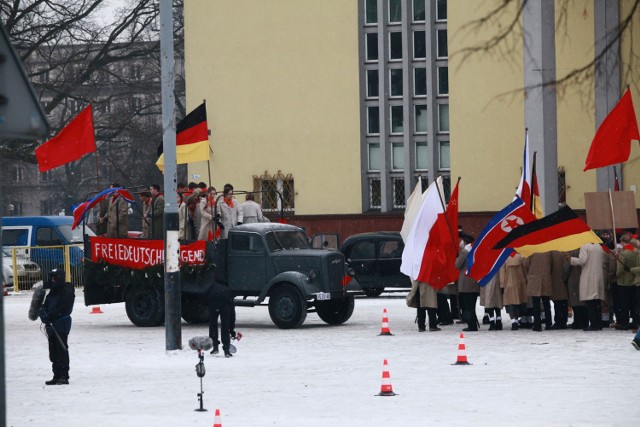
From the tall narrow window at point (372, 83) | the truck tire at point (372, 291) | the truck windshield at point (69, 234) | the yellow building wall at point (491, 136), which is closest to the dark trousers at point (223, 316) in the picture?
the truck tire at point (372, 291)

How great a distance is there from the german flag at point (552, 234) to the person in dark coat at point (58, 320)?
7.58 metres

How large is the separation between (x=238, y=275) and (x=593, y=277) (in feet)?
22.9

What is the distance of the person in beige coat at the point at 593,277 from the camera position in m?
23.3

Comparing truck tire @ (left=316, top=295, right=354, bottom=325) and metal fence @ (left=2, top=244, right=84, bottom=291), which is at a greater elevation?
metal fence @ (left=2, top=244, right=84, bottom=291)

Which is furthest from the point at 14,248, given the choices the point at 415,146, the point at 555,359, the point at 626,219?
the point at 555,359

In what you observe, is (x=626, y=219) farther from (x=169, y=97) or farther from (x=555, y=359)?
Answer: (x=169, y=97)

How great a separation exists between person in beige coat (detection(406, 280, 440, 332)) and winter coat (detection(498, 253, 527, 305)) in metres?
1.25

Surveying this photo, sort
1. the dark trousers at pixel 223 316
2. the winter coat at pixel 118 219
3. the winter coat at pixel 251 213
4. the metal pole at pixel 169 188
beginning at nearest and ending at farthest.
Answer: the dark trousers at pixel 223 316, the metal pole at pixel 169 188, the winter coat at pixel 118 219, the winter coat at pixel 251 213

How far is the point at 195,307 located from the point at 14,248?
18972 mm

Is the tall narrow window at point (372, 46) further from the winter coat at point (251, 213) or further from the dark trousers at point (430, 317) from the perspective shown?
the dark trousers at point (430, 317)

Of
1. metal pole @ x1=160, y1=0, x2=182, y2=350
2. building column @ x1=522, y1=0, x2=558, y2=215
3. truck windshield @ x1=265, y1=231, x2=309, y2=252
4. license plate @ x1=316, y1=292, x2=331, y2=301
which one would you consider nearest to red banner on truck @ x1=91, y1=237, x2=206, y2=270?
truck windshield @ x1=265, y1=231, x2=309, y2=252

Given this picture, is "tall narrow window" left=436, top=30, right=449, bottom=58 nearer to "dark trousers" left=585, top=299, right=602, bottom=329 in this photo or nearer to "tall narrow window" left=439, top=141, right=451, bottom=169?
"tall narrow window" left=439, top=141, right=451, bottom=169

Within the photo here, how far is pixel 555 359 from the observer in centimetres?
1870

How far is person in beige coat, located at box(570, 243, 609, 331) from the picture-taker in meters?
23.3
